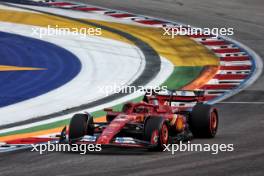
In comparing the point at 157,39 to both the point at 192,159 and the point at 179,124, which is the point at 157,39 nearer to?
the point at 179,124

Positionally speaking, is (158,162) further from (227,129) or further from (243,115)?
(243,115)

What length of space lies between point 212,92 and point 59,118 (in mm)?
4494

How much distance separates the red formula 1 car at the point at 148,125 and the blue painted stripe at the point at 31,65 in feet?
17.5

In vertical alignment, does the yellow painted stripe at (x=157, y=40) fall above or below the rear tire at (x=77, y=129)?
above

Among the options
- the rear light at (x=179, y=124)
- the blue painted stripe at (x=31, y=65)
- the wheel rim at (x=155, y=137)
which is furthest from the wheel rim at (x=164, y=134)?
the blue painted stripe at (x=31, y=65)

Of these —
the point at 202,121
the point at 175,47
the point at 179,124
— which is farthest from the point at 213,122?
the point at 175,47

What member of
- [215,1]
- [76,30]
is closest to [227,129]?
[76,30]

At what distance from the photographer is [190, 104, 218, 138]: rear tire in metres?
16.4

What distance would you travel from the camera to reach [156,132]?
49.3ft

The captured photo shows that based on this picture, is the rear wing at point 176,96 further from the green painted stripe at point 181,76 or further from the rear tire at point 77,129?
the green painted stripe at point 181,76

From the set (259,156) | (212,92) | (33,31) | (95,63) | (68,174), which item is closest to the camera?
(68,174)

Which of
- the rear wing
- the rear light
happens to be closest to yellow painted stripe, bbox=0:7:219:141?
the rear wing

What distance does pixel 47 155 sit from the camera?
49.4ft

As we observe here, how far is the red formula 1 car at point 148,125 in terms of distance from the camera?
15.0 metres
